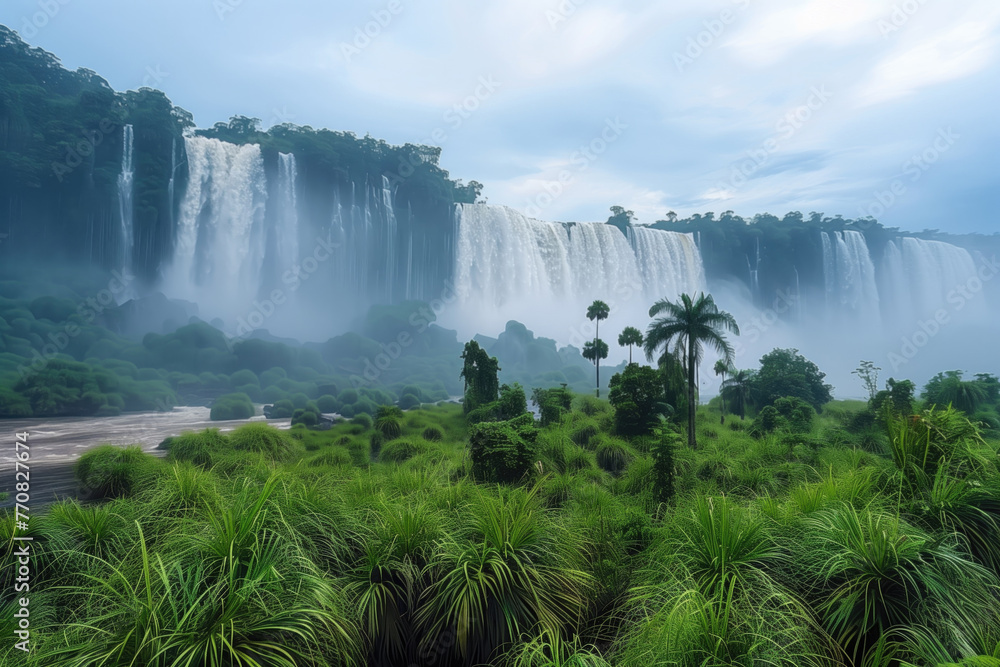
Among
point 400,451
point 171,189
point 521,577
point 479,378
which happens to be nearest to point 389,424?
point 400,451

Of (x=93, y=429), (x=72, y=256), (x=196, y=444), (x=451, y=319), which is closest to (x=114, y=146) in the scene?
(x=72, y=256)

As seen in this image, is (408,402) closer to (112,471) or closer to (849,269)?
(112,471)

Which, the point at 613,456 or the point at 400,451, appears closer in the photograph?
the point at 613,456

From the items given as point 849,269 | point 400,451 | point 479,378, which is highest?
point 849,269

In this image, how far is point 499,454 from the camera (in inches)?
625

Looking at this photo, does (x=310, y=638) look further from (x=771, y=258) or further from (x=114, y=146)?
(x=771, y=258)

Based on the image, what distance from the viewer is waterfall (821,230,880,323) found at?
8081 centimetres

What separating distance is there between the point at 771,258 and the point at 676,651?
107670 mm

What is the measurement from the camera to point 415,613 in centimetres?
627

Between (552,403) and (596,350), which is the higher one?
(596,350)

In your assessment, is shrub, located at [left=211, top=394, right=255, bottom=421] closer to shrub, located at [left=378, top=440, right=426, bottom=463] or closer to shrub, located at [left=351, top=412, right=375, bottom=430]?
shrub, located at [left=351, top=412, right=375, bottom=430]

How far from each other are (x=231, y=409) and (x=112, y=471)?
2530 centimetres

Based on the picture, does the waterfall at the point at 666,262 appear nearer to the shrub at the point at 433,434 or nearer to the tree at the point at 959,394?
the tree at the point at 959,394

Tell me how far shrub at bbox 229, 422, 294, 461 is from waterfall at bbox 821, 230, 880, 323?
92.0 m
